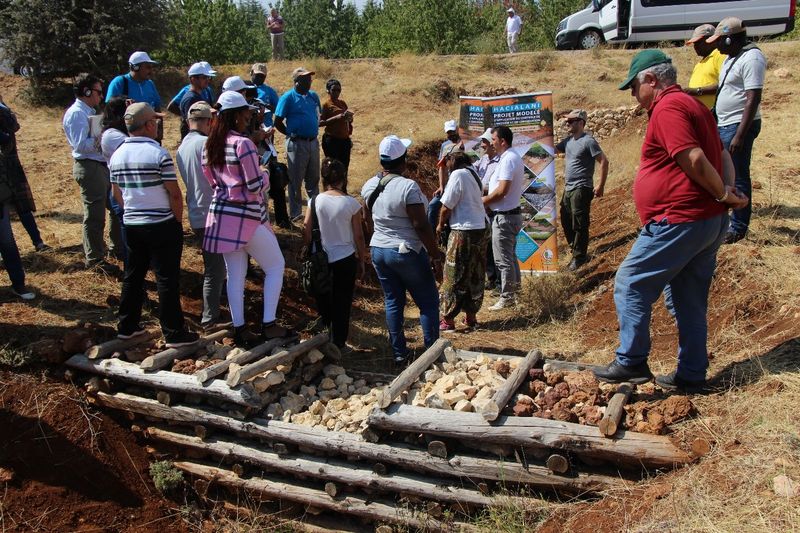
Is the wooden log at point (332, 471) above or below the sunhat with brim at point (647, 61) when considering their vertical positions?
below

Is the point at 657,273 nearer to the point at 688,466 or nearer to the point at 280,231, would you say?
the point at 688,466

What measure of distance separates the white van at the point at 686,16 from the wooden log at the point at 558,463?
16.9 meters

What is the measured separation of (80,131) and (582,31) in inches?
661

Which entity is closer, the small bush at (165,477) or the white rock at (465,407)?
the white rock at (465,407)

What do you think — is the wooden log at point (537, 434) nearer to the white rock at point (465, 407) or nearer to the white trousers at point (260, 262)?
the white rock at point (465, 407)

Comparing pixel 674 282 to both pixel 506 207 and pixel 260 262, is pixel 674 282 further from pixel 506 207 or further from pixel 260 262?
pixel 506 207

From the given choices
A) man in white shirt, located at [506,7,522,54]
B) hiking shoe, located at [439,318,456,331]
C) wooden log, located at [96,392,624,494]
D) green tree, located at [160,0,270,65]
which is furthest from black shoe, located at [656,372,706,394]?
green tree, located at [160,0,270,65]

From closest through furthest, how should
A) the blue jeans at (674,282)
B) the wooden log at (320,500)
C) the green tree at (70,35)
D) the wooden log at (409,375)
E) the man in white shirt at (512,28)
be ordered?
the blue jeans at (674,282) → the wooden log at (320,500) → the wooden log at (409,375) → the green tree at (70,35) → the man in white shirt at (512,28)

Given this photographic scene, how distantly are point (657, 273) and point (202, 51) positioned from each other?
2525 cm

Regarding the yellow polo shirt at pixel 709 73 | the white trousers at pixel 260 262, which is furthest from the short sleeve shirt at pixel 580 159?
the white trousers at pixel 260 262

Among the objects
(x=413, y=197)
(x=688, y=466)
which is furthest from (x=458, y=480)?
(x=413, y=197)

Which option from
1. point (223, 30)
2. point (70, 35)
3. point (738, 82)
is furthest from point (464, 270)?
point (223, 30)

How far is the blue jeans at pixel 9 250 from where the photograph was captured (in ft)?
20.3

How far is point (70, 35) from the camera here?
1568cm
